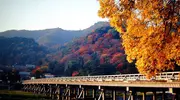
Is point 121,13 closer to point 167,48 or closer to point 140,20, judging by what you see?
point 140,20

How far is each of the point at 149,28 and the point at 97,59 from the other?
11215 centimetres

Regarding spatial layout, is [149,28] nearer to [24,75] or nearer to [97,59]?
[97,59]

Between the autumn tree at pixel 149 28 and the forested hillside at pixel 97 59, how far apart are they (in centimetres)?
7115

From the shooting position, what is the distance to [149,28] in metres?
15.6

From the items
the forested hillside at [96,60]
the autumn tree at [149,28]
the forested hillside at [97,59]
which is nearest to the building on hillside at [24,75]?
the forested hillside at [96,60]

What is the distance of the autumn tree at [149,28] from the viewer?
1528 cm

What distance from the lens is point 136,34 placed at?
16.0 meters

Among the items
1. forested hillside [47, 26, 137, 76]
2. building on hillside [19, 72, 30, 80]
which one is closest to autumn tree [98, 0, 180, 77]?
forested hillside [47, 26, 137, 76]

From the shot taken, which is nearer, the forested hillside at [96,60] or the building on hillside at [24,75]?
the forested hillside at [96,60]

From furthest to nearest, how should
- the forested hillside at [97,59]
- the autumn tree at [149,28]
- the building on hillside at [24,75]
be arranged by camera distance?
the building on hillside at [24,75] → the forested hillside at [97,59] → the autumn tree at [149,28]

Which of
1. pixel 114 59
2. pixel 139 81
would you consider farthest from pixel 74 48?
pixel 139 81

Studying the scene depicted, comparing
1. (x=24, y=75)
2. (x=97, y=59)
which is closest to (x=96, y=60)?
(x=97, y=59)

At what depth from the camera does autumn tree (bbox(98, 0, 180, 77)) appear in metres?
15.3

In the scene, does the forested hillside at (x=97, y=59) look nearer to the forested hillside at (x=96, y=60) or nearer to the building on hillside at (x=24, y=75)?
the forested hillside at (x=96, y=60)
